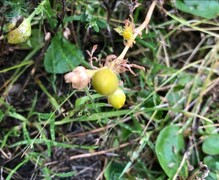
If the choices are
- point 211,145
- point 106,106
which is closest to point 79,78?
point 106,106

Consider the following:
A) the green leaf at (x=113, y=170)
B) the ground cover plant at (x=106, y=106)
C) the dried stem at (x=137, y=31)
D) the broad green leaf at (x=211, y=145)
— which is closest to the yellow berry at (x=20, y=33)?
the ground cover plant at (x=106, y=106)

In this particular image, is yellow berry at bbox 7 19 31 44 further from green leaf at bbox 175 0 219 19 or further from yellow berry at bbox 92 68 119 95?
green leaf at bbox 175 0 219 19

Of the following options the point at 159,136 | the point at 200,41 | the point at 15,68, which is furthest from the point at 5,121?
the point at 200,41

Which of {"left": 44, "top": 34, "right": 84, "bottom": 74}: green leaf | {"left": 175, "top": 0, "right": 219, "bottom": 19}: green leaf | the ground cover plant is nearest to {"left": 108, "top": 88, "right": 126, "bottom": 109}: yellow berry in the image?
the ground cover plant

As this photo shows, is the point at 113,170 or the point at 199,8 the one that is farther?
the point at 199,8

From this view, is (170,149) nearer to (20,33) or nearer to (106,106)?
(106,106)

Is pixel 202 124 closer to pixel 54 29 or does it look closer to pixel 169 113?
pixel 169 113

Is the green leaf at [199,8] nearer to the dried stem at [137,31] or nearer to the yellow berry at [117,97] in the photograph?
the dried stem at [137,31]
